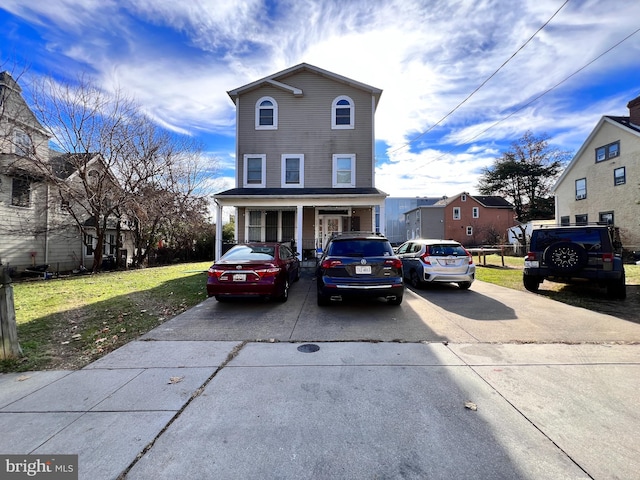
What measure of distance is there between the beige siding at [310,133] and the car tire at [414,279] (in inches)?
258

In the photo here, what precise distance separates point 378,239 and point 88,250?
2183 cm

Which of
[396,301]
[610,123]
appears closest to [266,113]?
[396,301]

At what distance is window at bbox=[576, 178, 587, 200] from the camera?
23094 mm

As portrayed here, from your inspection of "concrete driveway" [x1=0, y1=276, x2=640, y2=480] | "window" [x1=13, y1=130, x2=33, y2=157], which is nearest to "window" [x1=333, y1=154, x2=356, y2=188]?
"concrete driveway" [x1=0, y1=276, x2=640, y2=480]

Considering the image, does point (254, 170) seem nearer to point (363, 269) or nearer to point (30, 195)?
point (363, 269)

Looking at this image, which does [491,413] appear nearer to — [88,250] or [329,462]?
[329,462]

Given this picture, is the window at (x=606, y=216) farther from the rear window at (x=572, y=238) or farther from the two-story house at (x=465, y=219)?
the two-story house at (x=465, y=219)

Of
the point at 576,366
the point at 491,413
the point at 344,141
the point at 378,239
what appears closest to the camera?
the point at 491,413

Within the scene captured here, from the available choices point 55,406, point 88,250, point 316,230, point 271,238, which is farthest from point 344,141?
point 88,250

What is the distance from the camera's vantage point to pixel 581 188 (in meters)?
23.5

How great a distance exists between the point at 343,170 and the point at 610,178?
19.8 m

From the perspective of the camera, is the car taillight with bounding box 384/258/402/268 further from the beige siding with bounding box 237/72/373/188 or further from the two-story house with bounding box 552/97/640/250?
the two-story house with bounding box 552/97/640/250

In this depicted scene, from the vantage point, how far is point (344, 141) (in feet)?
50.6

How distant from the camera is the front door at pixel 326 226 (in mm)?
16328
